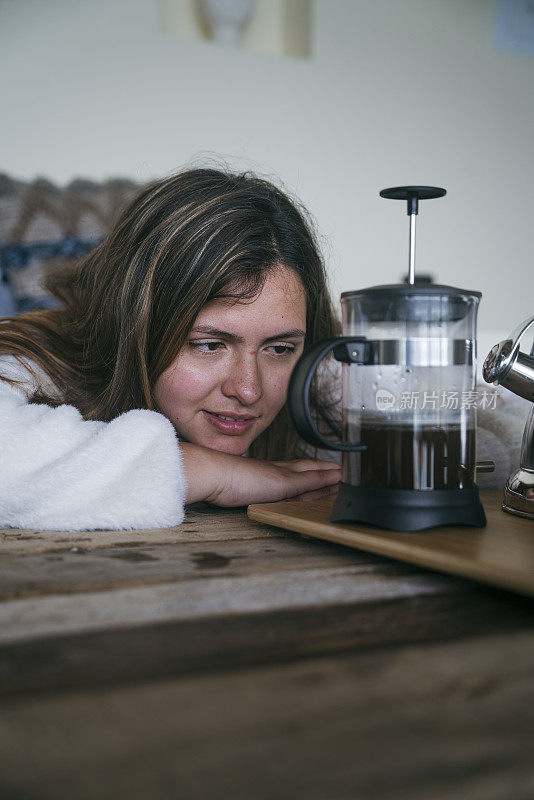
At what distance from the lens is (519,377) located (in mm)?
741

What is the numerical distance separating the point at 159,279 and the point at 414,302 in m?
0.58

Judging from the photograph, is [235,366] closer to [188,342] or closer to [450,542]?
[188,342]

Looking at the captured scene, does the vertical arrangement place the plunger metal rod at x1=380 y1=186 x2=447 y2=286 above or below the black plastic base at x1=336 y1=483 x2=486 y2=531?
above

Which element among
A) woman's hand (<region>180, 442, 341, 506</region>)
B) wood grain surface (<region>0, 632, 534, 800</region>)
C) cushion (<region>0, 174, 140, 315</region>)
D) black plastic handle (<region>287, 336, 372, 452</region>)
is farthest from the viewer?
cushion (<region>0, 174, 140, 315</region>)

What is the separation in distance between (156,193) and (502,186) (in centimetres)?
245

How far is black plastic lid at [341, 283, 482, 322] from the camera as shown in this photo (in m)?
0.65

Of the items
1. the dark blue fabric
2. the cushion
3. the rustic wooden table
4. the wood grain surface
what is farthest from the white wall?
the wood grain surface

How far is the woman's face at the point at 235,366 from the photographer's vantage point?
3.63ft

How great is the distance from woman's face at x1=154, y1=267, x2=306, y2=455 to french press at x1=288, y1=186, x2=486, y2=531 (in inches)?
17.0

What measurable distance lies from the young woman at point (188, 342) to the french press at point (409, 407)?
264 millimetres

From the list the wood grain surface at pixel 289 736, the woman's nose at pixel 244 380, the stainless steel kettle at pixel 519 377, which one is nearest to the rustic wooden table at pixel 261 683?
the wood grain surface at pixel 289 736

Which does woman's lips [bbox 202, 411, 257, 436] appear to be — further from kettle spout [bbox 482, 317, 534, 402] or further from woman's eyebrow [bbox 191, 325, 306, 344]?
kettle spout [bbox 482, 317, 534, 402]

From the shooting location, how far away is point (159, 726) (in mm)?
323

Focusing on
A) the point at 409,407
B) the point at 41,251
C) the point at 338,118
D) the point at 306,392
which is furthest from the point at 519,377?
the point at 338,118
